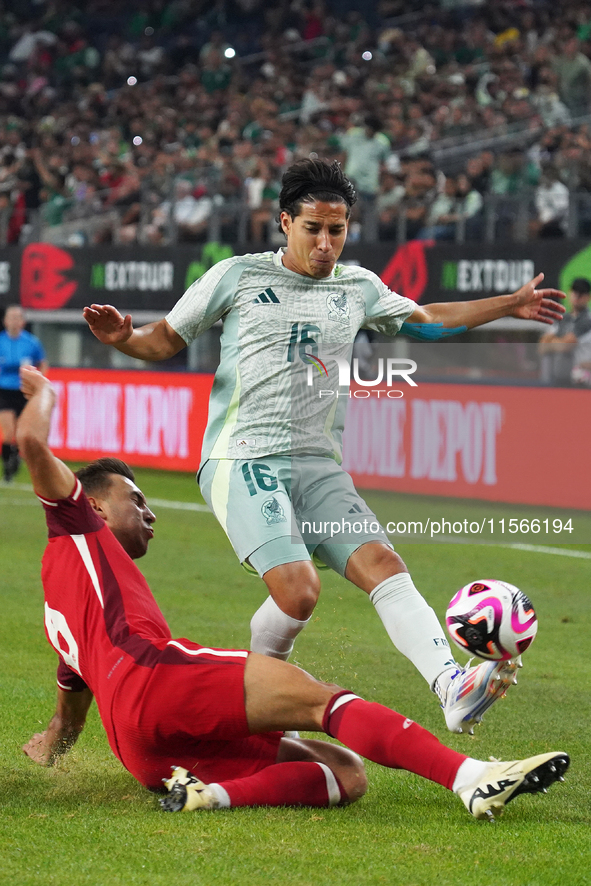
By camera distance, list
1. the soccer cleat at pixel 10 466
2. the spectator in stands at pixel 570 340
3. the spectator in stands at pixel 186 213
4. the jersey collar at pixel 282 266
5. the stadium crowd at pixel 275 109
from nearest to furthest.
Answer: the jersey collar at pixel 282 266 < the spectator in stands at pixel 570 340 < the stadium crowd at pixel 275 109 < the soccer cleat at pixel 10 466 < the spectator in stands at pixel 186 213

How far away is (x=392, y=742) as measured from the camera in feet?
11.3

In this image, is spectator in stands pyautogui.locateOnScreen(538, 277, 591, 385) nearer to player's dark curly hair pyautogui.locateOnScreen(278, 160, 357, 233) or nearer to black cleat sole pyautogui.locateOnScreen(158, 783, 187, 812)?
player's dark curly hair pyautogui.locateOnScreen(278, 160, 357, 233)

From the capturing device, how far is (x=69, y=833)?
3518 mm

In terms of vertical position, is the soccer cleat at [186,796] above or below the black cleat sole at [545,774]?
below

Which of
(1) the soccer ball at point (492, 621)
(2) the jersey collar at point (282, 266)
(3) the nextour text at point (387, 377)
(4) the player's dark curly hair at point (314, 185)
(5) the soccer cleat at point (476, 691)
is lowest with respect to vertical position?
(5) the soccer cleat at point (476, 691)

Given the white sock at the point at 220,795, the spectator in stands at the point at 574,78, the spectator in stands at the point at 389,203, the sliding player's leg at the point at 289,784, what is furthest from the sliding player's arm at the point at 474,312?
the spectator in stands at the point at 574,78

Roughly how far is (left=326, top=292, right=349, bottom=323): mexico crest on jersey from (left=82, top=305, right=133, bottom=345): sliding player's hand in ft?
2.44

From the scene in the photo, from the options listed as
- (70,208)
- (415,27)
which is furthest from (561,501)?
(415,27)

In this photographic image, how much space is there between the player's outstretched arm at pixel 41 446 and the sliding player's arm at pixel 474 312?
60.9 inches

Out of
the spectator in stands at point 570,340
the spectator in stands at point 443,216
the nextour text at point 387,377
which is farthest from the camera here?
the spectator in stands at point 443,216

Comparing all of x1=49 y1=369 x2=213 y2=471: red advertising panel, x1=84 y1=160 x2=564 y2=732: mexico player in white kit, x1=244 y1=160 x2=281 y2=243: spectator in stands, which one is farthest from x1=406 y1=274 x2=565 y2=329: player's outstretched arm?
x1=244 y1=160 x2=281 y2=243: spectator in stands

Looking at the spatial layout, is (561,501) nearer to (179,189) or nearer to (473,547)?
(473,547)

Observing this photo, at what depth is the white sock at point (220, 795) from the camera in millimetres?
3684

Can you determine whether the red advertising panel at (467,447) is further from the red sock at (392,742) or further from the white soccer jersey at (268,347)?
the red sock at (392,742)
